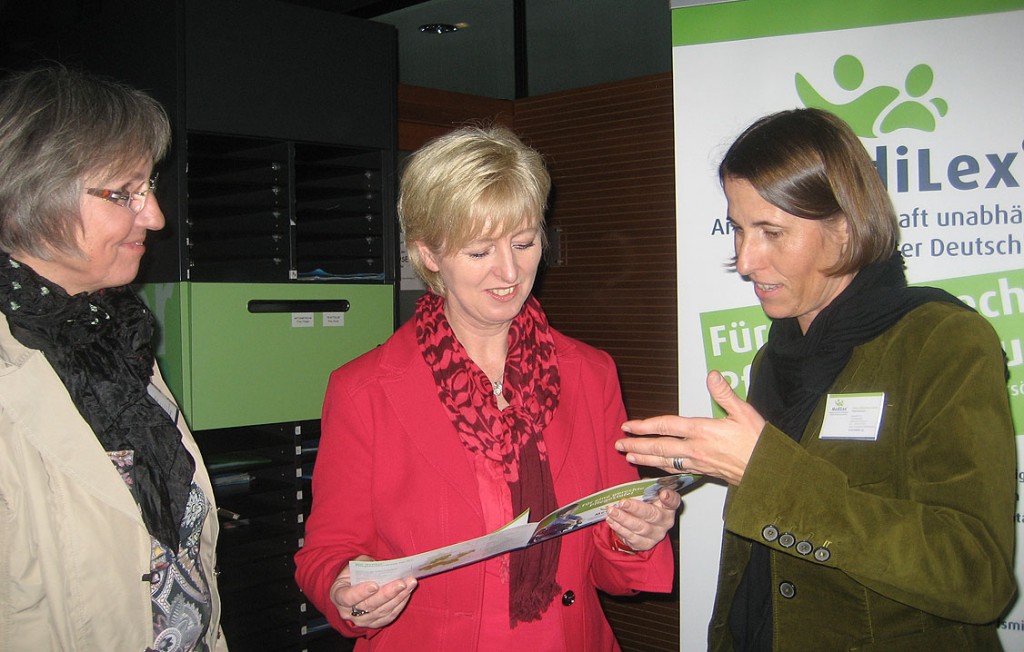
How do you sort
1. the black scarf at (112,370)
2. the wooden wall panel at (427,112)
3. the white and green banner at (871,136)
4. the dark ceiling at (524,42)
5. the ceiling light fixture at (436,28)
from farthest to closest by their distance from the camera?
the ceiling light fixture at (436,28) → the dark ceiling at (524,42) → the wooden wall panel at (427,112) → the white and green banner at (871,136) → the black scarf at (112,370)

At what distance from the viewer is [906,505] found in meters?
1.30

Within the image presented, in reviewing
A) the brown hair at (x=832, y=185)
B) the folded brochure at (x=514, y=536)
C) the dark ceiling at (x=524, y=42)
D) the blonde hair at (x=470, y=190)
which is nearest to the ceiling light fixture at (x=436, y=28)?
the dark ceiling at (x=524, y=42)

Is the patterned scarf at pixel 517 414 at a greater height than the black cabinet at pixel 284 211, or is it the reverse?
the black cabinet at pixel 284 211

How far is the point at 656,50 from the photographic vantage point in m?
4.15

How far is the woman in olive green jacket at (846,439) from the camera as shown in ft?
4.23

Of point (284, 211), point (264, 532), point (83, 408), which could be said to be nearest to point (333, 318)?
point (284, 211)

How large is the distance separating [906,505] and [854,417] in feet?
0.69

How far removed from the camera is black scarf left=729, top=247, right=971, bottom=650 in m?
1.52

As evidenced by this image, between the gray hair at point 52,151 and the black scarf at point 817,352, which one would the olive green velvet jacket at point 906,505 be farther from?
the gray hair at point 52,151

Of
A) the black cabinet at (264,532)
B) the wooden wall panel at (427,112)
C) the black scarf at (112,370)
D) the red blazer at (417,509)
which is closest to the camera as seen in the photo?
the black scarf at (112,370)

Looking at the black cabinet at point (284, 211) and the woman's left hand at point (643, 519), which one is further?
the black cabinet at point (284, 211)

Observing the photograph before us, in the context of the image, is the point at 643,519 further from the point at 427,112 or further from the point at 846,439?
the point at 427,112

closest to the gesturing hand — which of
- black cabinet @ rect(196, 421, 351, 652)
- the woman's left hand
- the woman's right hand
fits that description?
the woman's left hand

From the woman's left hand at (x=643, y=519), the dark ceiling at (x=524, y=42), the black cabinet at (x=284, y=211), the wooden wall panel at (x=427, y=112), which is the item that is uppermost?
the dark ceiling at (x=524, y=42)
